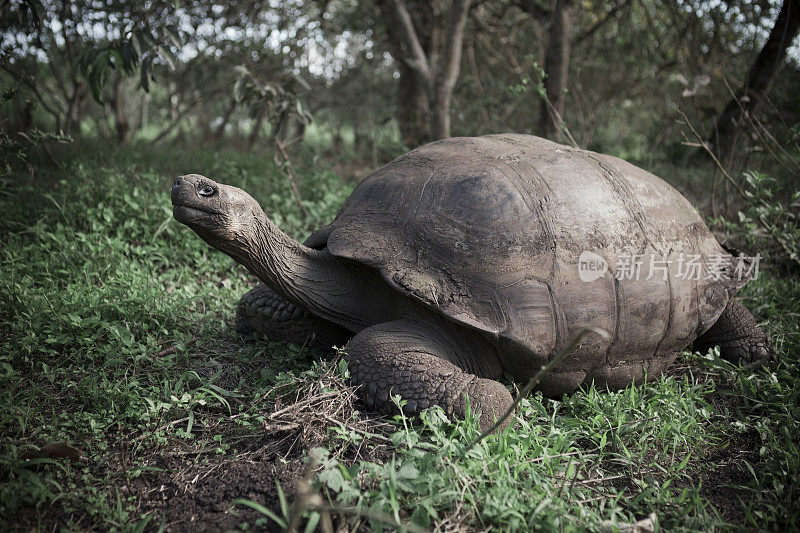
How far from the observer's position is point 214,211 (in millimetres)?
2477

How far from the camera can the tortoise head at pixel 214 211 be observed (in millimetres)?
2432

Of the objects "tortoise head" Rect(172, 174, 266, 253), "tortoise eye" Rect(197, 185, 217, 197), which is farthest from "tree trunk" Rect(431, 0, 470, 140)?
"tortoise eye" Rect(197, 185, 217, 197)

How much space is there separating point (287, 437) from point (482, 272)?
1.19 m

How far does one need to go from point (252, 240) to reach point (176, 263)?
1791 millimetres

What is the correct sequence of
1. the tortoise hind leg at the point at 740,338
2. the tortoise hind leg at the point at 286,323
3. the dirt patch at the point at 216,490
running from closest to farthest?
the dirt patch at the point at 216,490 → the tortoise hind leg at the point at 286,323 → the tortoise hind leg at the point at 740,338

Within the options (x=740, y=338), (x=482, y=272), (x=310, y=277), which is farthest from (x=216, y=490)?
(x=740, y=338)

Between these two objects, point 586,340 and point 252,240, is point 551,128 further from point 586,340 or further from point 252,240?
point 252,240

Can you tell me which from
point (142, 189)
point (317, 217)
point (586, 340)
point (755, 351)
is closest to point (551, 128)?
→ point (317, 217)

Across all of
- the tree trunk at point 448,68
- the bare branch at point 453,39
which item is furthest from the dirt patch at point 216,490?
the bare branch at point 453,39

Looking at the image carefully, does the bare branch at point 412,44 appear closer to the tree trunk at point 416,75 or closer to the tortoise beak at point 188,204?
the tree trunk at point 416,75

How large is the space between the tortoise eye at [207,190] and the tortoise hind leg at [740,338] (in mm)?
3212

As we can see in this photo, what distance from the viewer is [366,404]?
8.15 feet

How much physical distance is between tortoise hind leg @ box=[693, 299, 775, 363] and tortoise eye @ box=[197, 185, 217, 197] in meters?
3.21

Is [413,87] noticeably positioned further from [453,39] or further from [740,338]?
[740,338]
